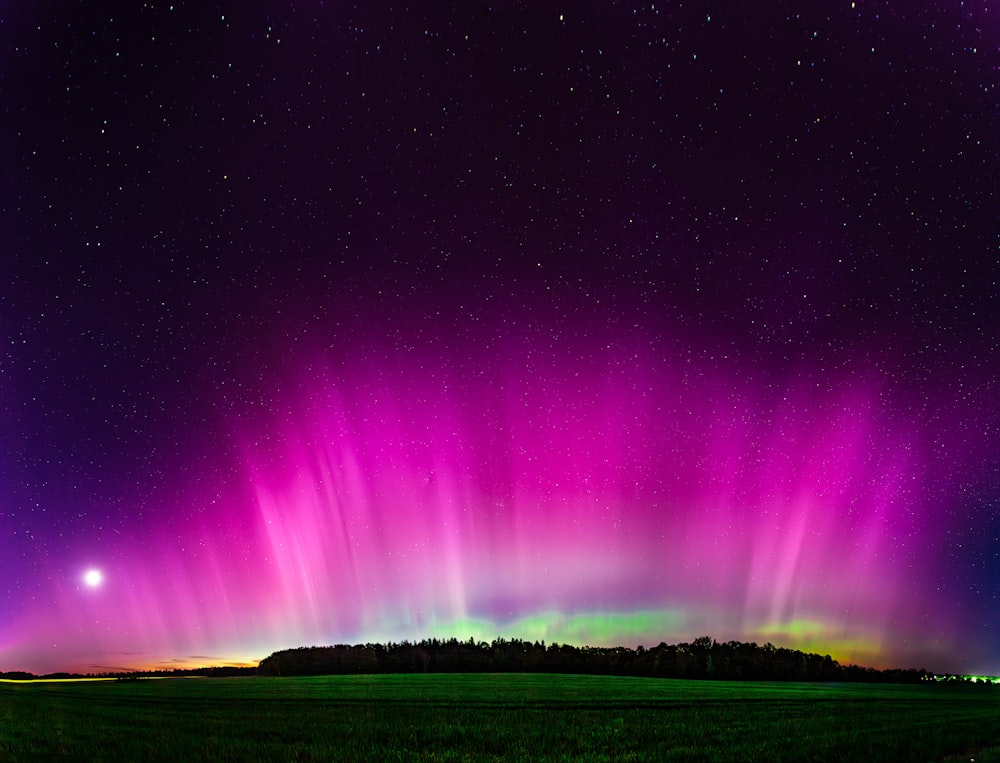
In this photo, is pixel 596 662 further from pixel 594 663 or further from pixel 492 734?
pixel 492 734

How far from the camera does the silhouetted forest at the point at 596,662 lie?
426 feet

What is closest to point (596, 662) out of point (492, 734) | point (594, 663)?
point (594, 663)

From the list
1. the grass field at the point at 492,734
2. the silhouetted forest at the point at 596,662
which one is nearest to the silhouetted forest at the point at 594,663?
the silhouetted forest at the point at 596,662

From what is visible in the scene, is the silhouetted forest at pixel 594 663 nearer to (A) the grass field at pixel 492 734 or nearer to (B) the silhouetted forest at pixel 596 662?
(B) the silhouetted forest at pixel 596 662

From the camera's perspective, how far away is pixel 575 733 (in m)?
22.9

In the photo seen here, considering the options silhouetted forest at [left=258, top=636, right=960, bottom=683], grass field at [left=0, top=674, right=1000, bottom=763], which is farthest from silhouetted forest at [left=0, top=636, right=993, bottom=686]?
grass field at [left=0, top=674, right=1000, bottom=763]

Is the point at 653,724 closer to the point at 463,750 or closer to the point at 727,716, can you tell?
the point at 727,716

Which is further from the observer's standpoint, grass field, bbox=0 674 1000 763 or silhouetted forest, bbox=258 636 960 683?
silhouetted forest, bbox=258 636 960 683

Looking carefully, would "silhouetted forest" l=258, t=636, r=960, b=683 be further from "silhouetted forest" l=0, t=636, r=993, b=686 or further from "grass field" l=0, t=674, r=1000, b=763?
"grass field" l=0, t=674, r=1000, b=763

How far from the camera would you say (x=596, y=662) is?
5167 inches

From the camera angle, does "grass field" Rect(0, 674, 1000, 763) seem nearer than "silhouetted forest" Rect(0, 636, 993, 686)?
Yes

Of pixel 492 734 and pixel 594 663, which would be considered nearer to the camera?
pixel 492 734

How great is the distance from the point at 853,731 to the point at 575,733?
994 centimetres

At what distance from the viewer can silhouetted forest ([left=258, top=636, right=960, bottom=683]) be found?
130 metres
